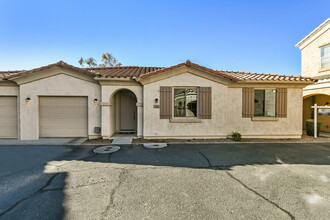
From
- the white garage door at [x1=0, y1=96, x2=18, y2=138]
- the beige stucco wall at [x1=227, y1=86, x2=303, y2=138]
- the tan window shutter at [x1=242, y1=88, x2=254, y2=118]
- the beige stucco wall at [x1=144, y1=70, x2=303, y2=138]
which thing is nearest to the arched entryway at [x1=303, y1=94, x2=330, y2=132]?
the beige stucco wall at [x1=227, y1=86, x2=303, y2=138]

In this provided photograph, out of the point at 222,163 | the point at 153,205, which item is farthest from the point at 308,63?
the point at 153,205

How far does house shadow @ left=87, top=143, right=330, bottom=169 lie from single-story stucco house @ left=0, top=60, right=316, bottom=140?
5.74ft

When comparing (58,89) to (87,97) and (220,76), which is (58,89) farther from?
(220,76)

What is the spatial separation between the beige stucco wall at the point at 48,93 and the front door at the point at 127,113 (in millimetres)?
2134

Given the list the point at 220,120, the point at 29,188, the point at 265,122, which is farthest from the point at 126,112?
the point at 265,122

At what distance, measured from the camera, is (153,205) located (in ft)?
8.78

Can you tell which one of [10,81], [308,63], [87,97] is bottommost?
[87,97]

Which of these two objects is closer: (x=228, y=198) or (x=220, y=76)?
(x=228, y=198)

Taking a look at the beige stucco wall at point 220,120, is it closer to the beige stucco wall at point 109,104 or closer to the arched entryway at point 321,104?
the beige stucco wall at point 109,104

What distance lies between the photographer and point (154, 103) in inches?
309

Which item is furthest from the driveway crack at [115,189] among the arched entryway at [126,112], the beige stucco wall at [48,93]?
the arched entryway at [126,112]

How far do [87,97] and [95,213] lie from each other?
685 centimetres

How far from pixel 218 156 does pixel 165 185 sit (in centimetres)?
279

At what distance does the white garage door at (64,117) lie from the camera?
8031 mm
